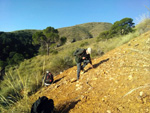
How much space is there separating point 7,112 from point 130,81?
2766mm

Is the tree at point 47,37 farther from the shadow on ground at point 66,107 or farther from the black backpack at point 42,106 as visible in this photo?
the black backpack at point 42,106

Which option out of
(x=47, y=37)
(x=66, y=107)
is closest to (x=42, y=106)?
(x=66, y=107)

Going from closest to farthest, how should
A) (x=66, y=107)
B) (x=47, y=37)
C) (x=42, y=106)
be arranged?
(x=42, y=106), (x=66, y=107), (x=47, y=37)

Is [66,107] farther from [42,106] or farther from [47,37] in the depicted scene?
[47,37]

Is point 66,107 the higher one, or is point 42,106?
point 42,106

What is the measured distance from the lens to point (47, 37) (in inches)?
727

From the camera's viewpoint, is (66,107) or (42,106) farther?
(66,107)

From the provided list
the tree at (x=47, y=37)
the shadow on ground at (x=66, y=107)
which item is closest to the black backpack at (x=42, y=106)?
the shadow on ground at (x=66, y=107)

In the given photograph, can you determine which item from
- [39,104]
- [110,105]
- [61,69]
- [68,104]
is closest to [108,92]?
[110,105]

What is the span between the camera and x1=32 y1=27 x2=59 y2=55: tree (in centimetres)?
1837

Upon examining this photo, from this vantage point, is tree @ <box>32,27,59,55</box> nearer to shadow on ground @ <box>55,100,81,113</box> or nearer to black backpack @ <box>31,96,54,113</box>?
shadow on ground @ <box>55,100,81,113</box>

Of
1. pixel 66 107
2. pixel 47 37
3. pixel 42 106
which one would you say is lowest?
pixel 66 107

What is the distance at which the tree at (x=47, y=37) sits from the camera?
18366 millimetres

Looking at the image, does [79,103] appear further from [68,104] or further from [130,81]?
[130,81]
